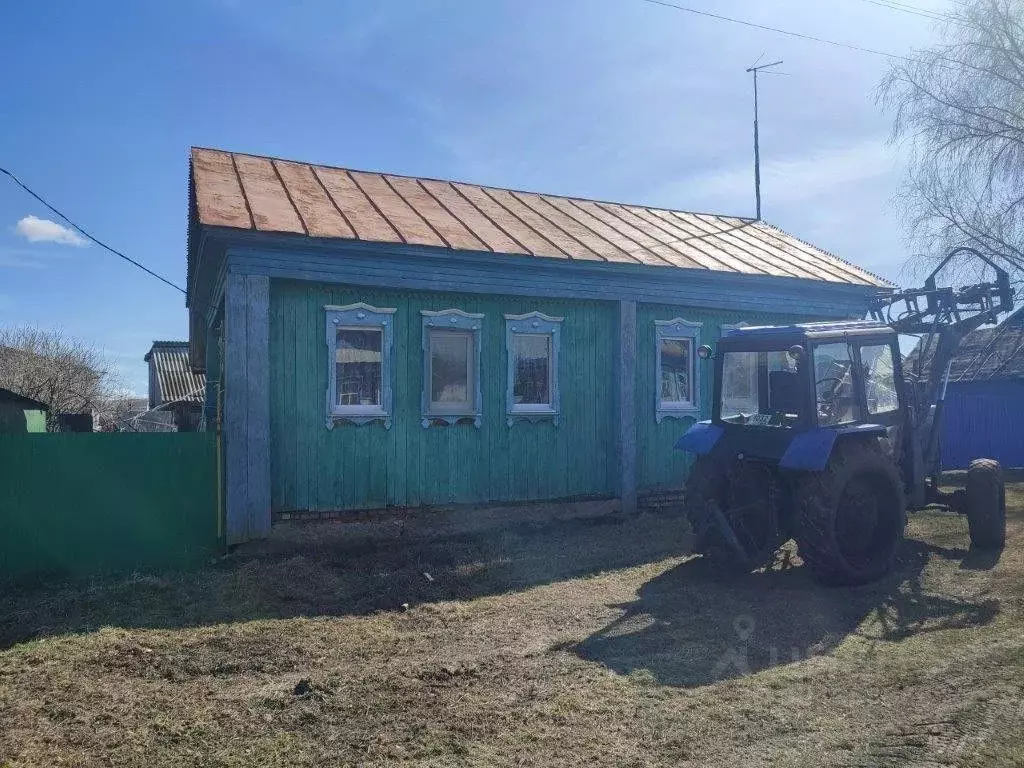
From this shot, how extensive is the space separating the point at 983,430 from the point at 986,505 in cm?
1425

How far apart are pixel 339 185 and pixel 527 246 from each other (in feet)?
9.39

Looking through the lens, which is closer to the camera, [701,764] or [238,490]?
[701,764]

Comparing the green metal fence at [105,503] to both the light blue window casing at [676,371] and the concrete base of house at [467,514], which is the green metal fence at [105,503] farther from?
the light blue window casing at [676,371]

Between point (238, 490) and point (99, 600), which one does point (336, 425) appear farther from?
point (99, 600)

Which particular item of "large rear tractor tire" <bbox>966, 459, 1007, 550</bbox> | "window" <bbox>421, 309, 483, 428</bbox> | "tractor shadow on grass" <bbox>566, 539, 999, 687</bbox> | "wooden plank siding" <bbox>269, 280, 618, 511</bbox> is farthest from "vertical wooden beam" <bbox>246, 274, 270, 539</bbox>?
"large rear tractor tire" <bbox>966, 459, 1007, 550</bbox>

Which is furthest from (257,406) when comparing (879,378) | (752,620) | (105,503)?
(879,378)

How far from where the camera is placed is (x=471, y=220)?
10.7 metres

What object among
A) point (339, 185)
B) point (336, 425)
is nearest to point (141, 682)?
point (336, 425)

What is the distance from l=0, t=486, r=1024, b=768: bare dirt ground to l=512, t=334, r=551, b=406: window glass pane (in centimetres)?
244

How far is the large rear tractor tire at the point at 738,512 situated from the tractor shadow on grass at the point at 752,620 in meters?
0.22

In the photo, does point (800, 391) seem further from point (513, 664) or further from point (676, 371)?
point (676, 371)

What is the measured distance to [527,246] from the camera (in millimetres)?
10102

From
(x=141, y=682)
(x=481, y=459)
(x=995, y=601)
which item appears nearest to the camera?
(x=141, y=682)

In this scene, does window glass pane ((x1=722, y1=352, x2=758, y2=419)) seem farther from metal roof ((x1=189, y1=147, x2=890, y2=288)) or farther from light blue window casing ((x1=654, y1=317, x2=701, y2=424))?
light blue window casing ((x1=654, y1=317, x2=701, y2=424))
